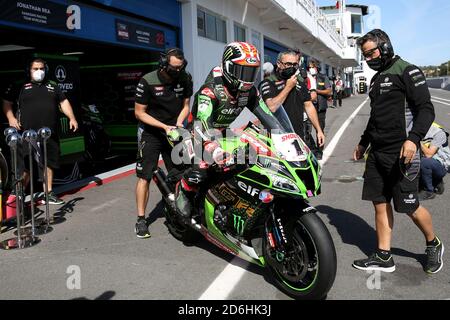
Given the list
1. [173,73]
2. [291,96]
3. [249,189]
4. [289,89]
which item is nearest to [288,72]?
[289,89]

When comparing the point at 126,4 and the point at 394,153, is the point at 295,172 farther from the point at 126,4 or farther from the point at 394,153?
the point at 126,4

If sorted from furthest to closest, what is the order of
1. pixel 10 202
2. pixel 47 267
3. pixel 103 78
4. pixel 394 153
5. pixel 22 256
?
pixel 103 78 → pixel 10 202 → pixel 22 256 → pixel 47 267 → pixel 394 153

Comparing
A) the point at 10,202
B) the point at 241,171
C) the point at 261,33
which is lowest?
the point at 10,202

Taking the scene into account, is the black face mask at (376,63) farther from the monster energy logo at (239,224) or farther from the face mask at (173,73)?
the face mask at (173,73)

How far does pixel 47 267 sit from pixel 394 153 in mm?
3356

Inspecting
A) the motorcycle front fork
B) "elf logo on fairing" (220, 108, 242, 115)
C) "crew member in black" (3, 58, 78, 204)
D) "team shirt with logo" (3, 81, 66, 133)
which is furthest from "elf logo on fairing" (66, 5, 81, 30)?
the motorcycle front fork

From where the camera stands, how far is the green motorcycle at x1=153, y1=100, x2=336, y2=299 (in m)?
3.15

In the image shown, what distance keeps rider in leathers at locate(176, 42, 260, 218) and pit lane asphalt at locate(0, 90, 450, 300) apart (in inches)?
35.9

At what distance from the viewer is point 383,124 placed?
384 centimetres

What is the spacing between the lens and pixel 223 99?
3805 mm

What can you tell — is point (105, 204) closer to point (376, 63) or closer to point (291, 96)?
point (291, 96)

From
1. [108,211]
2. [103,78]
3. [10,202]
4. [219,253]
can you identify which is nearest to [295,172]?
[219,253]

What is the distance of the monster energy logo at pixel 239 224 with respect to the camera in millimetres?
3582

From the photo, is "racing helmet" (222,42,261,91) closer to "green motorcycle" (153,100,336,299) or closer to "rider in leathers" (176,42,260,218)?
"rider in leathers" (176,42,260,218)
